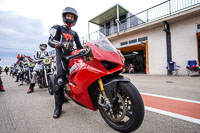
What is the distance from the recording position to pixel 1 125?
165 cm

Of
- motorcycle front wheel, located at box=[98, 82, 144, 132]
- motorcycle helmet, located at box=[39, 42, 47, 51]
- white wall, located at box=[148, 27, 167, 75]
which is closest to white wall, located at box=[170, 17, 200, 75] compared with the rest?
white wall, located at box=[148, 27, 167, 75]

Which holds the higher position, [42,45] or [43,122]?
[42,45]

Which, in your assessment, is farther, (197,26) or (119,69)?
(197,26)

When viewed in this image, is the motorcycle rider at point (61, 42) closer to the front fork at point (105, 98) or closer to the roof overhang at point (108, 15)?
the front fork at point (105, 98)

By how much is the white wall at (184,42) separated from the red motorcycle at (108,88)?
33.2 ft

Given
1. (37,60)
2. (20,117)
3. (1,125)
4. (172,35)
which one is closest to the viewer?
(1,125)

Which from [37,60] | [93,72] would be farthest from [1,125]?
[37,60]

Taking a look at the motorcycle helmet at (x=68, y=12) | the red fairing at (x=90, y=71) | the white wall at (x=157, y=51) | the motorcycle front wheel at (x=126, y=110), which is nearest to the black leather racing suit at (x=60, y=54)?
the motorcycle helmet at (x=68, y=12)

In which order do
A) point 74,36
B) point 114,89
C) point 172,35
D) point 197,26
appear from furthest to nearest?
point 172,35
point 197,26
point 74,36
point 114,89

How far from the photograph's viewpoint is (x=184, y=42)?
29.6ft

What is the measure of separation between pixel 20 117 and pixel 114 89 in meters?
1.85

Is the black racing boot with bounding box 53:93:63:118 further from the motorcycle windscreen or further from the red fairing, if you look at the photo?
the motorcycle windscreen

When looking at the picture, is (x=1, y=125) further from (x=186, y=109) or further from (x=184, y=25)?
(x=184, y=25)

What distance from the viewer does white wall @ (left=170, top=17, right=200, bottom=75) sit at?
8594 millimetres
